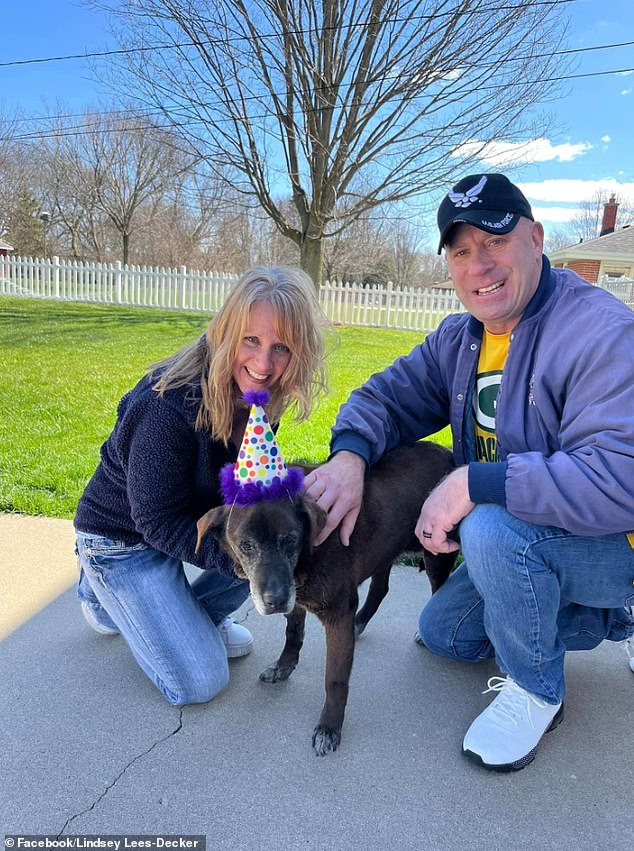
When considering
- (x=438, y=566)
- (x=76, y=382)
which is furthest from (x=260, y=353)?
(x=76, y=382)

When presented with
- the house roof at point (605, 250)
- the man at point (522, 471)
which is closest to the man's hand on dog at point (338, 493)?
the man at point (522, 471)

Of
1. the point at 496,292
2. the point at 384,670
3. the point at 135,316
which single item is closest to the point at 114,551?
the point at 384,670

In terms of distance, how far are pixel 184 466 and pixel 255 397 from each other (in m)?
0.44

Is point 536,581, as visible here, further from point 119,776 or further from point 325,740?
point 119,776

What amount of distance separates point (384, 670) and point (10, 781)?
1582 mm

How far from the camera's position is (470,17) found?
11.8 metres

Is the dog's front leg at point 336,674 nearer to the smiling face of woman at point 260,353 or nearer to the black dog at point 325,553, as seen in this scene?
the black dog at point 325,553

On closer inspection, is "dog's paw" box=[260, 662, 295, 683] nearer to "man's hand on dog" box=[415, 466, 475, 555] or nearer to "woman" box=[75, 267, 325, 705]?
"woman" box=[75, 267, 325, 705]

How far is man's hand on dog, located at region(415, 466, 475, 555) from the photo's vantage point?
7.77 ft

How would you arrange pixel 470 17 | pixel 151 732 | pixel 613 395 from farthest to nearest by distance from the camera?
pixel 470 17, pixel 151 732, pixel 613 395

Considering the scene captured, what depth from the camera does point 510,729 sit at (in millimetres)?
2324

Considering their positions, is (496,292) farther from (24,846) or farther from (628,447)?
(24,846)

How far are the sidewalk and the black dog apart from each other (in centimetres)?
19

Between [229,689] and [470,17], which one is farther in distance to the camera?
[470,17]
